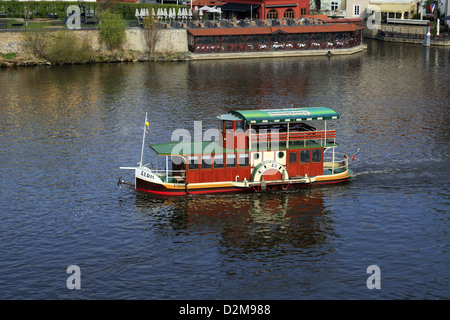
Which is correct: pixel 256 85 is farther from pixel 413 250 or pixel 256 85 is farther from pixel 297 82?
pixel 413 250

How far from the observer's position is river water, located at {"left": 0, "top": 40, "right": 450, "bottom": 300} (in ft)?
142

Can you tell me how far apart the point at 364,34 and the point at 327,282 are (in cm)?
12936

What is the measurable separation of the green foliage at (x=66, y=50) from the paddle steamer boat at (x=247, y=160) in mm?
68195

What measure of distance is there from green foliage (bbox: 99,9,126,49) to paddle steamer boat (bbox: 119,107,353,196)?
7060cm

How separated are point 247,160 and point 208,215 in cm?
718

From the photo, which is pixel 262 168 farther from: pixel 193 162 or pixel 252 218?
pixel 252 218

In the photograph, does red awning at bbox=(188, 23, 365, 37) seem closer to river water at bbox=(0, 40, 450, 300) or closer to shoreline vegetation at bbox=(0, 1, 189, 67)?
shoreline vegetation at bbox=(0, 1, 189, 67)

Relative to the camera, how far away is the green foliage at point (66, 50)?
396 feet

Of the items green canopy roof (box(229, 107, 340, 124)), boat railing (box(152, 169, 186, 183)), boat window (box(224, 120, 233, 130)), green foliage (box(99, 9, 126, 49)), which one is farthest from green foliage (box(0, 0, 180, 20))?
boat railing (box(152, 169, 186, 183))

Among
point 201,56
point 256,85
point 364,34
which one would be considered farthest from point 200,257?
point 364,34

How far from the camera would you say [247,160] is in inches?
2295
